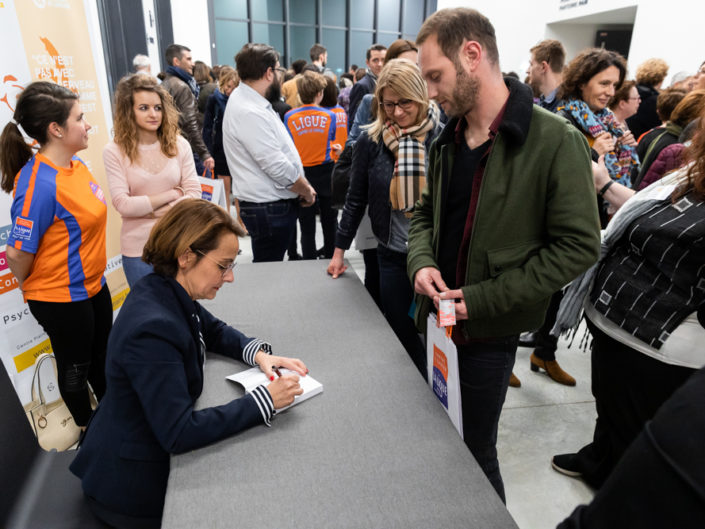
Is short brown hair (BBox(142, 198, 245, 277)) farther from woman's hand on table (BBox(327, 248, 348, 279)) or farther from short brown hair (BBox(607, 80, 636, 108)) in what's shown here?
short brown hair (BBox(607, 80, 636, 108))

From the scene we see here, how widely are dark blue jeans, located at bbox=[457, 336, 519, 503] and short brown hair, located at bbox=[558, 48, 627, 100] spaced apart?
1.53 m

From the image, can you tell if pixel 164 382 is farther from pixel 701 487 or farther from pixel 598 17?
pixel 598 17

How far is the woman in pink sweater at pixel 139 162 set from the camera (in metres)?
2.08

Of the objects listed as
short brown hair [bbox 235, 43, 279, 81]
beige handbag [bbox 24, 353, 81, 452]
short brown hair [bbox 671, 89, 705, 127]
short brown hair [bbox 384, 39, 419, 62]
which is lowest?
beige handbag [bbox 24, 353, 81, 452]

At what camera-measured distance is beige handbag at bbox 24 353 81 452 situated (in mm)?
1973

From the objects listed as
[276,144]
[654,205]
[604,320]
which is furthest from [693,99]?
[276,144]

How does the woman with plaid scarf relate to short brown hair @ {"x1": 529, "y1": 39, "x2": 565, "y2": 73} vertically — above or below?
below

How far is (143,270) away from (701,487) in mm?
2169

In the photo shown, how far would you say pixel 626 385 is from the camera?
1386 millimetres

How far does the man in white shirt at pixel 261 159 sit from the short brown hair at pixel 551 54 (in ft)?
4.87

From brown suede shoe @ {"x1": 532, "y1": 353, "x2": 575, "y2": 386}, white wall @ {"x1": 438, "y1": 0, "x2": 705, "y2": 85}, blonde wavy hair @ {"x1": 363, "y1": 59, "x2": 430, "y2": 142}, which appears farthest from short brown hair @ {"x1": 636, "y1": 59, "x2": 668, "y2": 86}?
blonde wavy hair @ {"x1": 363, "y1": 59, "x2": 430, "y2": 142}

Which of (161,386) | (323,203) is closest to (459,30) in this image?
(161,386)

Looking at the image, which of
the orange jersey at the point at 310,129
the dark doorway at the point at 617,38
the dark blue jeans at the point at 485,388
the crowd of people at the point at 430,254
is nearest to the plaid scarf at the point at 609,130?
the crowd of people at the point at 430,254

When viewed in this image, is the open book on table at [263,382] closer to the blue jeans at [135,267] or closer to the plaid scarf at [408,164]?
the plaid scarf at [408,164]
